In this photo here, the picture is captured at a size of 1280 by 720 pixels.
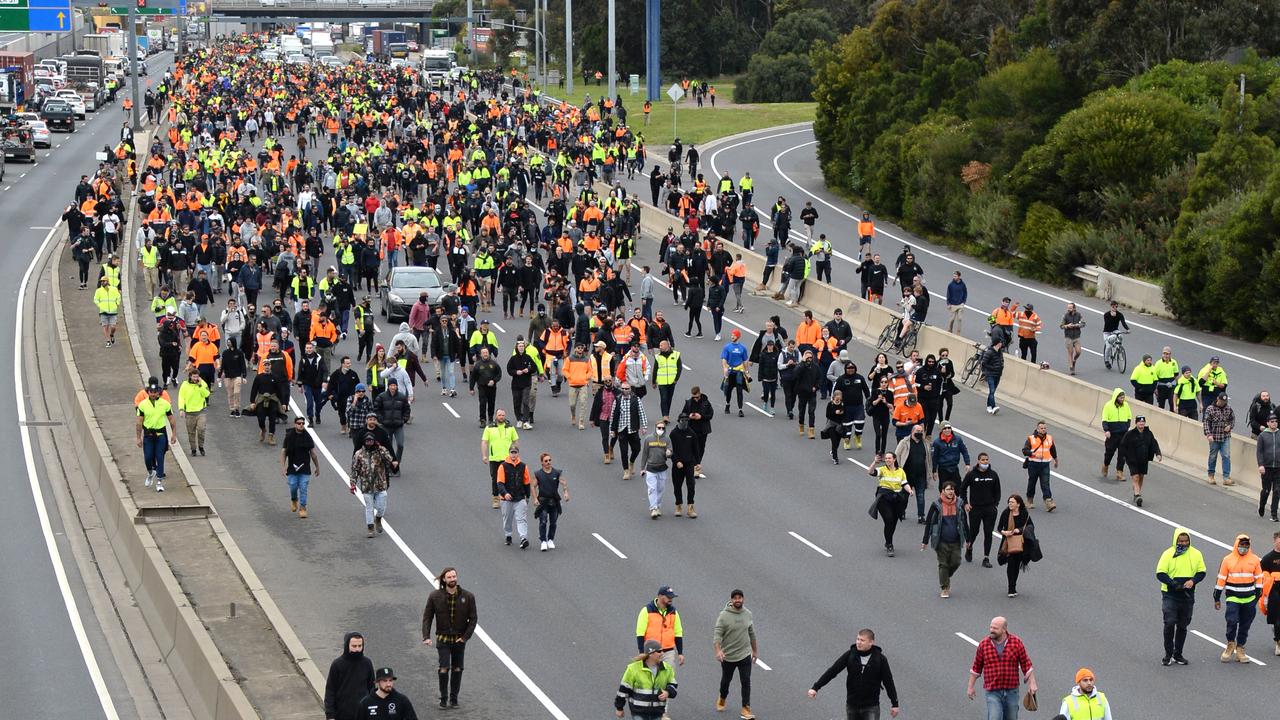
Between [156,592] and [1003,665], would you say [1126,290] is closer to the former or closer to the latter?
[156,592]

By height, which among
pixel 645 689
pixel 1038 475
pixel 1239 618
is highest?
pixel 645 689

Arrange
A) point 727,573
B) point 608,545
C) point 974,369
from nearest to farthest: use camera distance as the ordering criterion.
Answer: point 727,573 < point 608,545 < point 974,369

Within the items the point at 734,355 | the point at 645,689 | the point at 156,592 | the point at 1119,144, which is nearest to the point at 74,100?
the point at 1119,144

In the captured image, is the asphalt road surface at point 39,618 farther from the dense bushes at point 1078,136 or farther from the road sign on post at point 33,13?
the road sign on post at point 33,13

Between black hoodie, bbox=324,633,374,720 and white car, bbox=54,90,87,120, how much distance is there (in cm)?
8113

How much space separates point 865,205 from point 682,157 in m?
11.6

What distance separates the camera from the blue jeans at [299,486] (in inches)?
957

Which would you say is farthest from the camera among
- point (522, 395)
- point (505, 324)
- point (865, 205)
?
point (865, 205)

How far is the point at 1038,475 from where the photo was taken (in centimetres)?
2491

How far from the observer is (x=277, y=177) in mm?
50969

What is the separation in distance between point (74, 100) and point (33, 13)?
1175 inches

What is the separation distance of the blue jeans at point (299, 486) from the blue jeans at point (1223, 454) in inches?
485

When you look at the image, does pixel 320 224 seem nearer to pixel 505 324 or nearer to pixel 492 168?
pixel 492 168

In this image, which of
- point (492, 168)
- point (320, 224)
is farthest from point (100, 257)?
point (492, 168)
